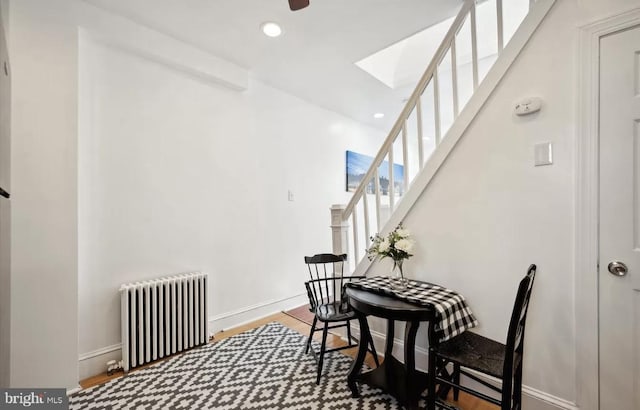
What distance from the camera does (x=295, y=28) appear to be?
232 cm

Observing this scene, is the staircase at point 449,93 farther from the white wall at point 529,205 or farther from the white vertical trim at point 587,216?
the white vertical trim at point 587,216

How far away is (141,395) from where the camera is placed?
188 cm

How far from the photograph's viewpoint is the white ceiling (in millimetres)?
2076

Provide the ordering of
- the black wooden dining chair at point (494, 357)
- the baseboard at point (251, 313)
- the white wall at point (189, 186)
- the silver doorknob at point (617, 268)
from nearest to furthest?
the black wooden dining chair at point (494, 357)
the silver doorknob at point (617, 268)
the white wall at point (189, 186)
the baseboard at point (251, 313)

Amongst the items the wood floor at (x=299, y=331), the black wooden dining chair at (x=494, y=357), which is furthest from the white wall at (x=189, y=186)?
the black wooden dining chair at (x=494, y=357)

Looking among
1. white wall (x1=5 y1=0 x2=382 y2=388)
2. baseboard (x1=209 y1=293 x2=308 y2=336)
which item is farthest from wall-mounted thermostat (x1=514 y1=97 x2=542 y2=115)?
baseboard (x1=209 y1=293 x2=308 y2=336)

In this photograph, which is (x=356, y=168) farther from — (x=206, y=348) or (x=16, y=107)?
(x=16, y=107)

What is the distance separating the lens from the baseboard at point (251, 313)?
2843 millimetres

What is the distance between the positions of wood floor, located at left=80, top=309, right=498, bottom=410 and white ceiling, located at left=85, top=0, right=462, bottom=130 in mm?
2652

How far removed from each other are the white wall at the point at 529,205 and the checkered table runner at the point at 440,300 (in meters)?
0.12

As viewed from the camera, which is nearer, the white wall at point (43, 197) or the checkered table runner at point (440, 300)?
the checkered table runner at point (440, 300)

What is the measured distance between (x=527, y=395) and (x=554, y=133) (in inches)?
58.2

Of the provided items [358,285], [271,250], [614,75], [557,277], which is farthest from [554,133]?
[271,250]

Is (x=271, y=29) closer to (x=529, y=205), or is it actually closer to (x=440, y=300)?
(x=529, y=205)
